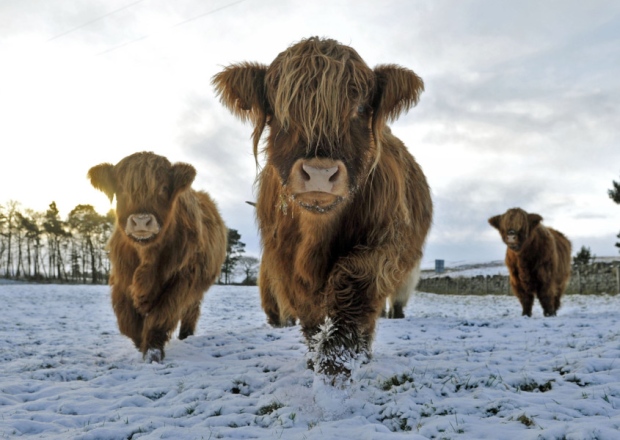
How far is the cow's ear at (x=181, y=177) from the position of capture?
4.97 meters

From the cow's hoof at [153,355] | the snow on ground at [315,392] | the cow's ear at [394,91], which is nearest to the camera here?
the snow on ground at [315,392]

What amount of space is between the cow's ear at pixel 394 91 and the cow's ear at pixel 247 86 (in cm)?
79

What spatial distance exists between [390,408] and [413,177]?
2.20 m

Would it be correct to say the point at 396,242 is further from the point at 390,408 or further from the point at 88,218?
the point at 88,218

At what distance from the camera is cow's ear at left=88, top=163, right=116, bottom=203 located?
4.98 meters

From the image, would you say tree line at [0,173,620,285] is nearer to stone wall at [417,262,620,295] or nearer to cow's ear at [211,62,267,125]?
stone wall at [417,262,620,295]

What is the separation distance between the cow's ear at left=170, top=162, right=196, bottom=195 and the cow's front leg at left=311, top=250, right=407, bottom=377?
230 centimetres

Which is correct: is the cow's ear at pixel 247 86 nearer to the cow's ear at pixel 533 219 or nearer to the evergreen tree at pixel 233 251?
the cow's ear at pixel 533 219

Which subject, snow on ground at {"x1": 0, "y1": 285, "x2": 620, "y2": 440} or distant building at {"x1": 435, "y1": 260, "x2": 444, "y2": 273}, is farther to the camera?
distant building at {"x1": 435, "y1": 260, "x2": 444, "y2": 273}

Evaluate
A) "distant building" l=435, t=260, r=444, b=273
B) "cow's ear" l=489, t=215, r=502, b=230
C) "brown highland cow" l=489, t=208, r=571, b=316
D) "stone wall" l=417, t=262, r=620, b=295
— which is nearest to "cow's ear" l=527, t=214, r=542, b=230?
"brown highland cow" l=489, t=208, r=571, b=316

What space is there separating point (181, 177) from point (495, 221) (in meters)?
7.66

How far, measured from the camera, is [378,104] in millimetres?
3312

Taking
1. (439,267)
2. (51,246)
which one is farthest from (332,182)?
(439,267)

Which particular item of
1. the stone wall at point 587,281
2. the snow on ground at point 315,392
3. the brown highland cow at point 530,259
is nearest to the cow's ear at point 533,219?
the brown highland cow at point 530,259
